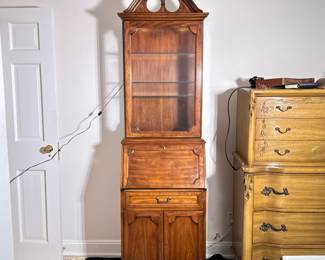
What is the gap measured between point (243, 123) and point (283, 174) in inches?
17.8

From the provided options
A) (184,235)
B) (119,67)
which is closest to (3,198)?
(184,235)

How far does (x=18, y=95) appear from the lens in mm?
2730

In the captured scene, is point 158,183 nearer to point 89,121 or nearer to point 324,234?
point 89,121

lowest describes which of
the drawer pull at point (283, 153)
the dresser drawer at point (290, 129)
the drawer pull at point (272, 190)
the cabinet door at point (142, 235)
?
the cabinet door at point (142, 235)

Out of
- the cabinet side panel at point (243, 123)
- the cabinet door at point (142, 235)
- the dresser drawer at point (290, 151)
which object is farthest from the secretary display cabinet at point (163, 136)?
the dresser drawer at point (290, 151)

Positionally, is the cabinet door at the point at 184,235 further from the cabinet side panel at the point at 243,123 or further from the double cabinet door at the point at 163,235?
the cabinet side panel at the point at 243,123

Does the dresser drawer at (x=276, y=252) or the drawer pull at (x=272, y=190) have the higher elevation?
the drawer pull at (x=272, y=190)

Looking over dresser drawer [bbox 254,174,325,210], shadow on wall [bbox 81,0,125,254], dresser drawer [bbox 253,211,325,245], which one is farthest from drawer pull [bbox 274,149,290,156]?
shadow on wall [bbox 81,0,125,254]

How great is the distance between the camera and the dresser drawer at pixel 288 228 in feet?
7.85

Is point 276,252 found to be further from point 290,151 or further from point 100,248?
point 100,248

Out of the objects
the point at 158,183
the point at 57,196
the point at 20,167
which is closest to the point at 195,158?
the point at 158,183

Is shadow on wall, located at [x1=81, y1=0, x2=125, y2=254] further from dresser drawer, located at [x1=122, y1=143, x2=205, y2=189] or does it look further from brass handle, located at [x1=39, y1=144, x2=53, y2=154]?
dresser drawer, located at [x1=122, y1=143, x2=205, y2=189]

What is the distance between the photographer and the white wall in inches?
109

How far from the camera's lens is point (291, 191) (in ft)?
7.77
